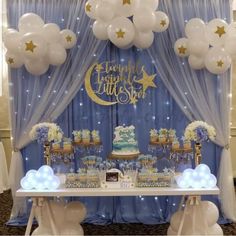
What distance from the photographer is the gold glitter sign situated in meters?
4.47

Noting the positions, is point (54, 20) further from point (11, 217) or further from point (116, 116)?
point (11, 217)

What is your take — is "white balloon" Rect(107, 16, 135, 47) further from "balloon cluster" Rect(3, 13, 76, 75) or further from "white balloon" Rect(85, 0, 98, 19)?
"balloon cluster" Rect(3, 13, 76, 75)

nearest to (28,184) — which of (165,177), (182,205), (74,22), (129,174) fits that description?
(129,174)

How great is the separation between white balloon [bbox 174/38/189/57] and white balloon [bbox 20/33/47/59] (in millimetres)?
1425

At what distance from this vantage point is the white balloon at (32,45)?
12.6ft

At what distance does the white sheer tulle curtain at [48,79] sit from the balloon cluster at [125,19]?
0.50 m

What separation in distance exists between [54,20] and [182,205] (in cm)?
249

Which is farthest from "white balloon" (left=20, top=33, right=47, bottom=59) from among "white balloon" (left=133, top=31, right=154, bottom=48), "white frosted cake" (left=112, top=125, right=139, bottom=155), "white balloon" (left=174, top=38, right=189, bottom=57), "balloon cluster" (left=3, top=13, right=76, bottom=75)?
"white balloon" (left=174, top=38, right=189, bottom=57)

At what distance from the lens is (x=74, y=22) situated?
175 inches

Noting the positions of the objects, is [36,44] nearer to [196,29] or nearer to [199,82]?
[196,29]

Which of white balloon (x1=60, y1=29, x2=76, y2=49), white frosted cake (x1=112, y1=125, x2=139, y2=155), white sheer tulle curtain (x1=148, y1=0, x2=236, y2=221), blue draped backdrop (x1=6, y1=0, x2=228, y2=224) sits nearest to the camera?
white frosted cake (x1=112, y1=125, x2=139, y2=155)

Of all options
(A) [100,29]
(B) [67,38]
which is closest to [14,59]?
(B) [67,38]

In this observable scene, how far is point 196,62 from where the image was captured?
416cm

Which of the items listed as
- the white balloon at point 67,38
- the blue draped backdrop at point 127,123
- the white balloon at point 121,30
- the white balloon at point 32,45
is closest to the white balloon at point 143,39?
the white balloon at point 121,30
